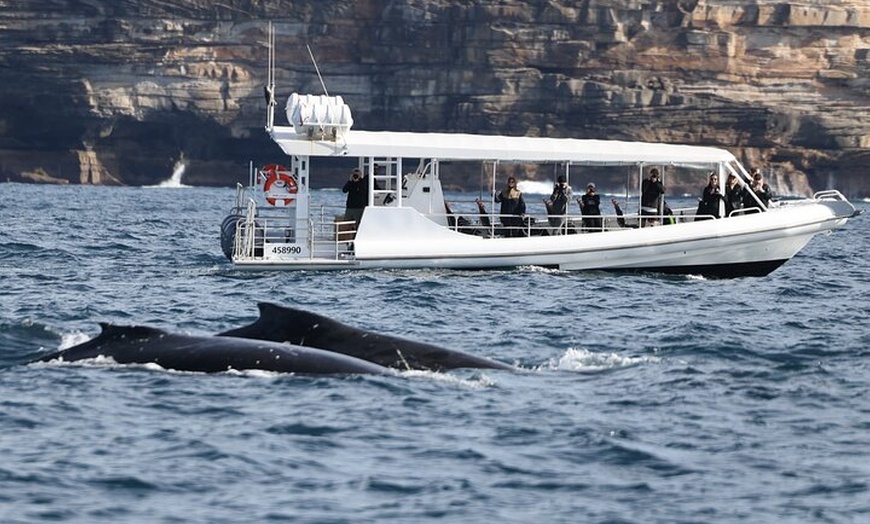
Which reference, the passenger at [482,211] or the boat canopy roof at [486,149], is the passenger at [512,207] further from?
the boat canopy roof at [486,149]

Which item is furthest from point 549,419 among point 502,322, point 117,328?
point 502,322

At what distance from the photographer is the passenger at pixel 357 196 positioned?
104 feet

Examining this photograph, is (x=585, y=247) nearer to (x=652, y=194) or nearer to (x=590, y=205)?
(x=590, y=205)

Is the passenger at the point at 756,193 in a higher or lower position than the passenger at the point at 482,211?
higher

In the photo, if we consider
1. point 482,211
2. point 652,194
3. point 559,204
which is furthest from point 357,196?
point 652,194

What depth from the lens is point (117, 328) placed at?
17.4 metres

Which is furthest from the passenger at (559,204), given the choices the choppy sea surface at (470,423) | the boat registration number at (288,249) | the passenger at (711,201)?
the choppy sea surface at (470,423)

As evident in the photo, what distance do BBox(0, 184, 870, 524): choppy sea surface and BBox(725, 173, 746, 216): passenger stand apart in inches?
262

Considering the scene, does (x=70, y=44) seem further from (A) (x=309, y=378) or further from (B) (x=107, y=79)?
(A) (x=309, y=378)

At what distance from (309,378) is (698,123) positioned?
99.4m

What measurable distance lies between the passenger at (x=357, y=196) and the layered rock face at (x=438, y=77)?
83050 mm

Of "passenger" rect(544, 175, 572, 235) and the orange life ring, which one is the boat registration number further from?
"passenger" rect(544, 175, 572, 235)

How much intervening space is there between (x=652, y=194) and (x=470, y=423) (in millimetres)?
17938

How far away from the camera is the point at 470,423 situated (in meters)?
15.1
